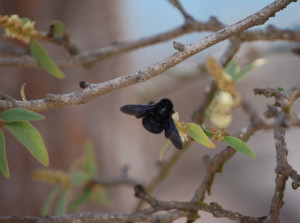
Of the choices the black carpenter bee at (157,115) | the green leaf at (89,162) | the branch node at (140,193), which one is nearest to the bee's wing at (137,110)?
the black carpenter bee at (157,115)

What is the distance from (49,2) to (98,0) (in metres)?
0.25

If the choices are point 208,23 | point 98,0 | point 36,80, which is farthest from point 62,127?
point 208,23

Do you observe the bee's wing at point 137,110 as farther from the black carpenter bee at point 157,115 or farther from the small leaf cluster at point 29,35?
the small leaf cluster at point 29,35

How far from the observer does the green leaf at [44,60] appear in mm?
801

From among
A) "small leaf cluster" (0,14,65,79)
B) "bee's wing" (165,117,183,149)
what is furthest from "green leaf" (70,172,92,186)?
"bee's wing" (165,117,183,149)

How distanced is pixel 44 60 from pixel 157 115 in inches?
13.6

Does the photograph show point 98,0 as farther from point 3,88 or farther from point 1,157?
point 1,157

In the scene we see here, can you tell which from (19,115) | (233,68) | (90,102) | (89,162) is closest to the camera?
(19,115)

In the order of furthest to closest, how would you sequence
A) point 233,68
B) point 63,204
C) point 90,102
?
1. point 90,102
2. point 63,204
3. point 233,68

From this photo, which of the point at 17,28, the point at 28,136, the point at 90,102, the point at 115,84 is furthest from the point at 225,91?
the point at 90,102

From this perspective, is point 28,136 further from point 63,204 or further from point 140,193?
point 63,204

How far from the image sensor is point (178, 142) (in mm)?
542

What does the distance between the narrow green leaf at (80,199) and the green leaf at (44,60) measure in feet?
1.44

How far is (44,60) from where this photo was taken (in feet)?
2.68
